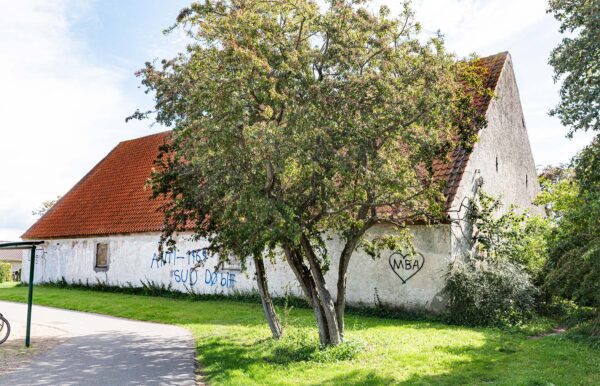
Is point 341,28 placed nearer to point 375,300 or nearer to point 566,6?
point 566,6

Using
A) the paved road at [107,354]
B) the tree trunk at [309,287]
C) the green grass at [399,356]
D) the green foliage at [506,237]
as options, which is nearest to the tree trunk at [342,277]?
the tree trunk at [309,287]

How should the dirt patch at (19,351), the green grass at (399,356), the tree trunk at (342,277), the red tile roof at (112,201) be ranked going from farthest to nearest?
1. the red tile roof at (112,201)
2. the tree trunk at (342,277)
3. the dirt patch at (19,351)
4. the green grass at (399,356)

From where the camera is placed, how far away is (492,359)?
9.75 meters

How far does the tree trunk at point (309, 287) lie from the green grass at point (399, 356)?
30.8 inches

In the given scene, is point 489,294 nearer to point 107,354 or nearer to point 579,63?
point 579,63

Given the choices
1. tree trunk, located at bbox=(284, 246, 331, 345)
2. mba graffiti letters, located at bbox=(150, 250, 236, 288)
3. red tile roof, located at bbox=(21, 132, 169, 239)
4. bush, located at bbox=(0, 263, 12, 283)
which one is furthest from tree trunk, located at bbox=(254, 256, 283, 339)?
bush, located at bbox=(0, 263, 12, 283)

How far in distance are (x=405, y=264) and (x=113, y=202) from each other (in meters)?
16.5

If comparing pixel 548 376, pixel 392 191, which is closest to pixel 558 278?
pixel 548 376

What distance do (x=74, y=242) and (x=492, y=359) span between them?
22.9 metres

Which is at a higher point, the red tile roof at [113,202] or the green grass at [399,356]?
the red tile roof at [113,202]

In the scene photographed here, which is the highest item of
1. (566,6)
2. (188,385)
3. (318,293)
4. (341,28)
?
(566,6)

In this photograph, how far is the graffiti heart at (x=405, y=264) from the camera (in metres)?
15.8

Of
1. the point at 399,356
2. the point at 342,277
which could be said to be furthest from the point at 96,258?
the point at 399,356

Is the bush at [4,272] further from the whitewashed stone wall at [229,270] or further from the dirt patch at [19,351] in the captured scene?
the dirt patch at [19,351]
